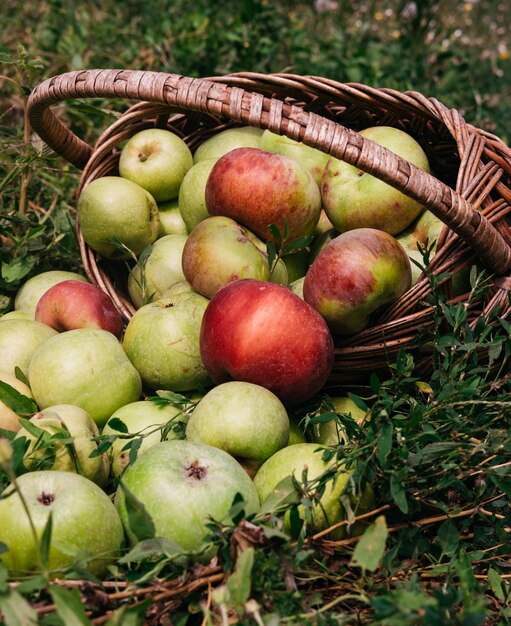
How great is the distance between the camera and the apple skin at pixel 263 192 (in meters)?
2.05

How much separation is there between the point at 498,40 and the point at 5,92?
4.93 meters

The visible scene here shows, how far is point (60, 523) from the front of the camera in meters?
1.25

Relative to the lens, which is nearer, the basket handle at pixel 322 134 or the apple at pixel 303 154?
the basket handle at pixel 322 134

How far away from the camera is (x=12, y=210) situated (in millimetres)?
2631

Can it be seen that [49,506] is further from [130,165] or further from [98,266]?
[130,165]

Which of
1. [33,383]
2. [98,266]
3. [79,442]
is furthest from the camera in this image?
[98,266]

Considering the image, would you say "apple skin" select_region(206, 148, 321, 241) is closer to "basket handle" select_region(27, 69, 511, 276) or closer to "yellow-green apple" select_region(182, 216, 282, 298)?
"yellow-green apple" select_region(182, 216, 282, 298)

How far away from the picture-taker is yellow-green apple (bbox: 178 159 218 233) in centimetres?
232

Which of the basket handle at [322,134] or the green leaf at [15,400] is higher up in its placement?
the basket handle at [322,134]

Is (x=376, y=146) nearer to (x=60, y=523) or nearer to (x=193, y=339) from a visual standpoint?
(x=193, y=339)

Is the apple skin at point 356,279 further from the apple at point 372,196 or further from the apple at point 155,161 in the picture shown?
the apple at point 155,161

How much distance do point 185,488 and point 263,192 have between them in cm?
102

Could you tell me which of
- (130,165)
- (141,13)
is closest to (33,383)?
(130,165)

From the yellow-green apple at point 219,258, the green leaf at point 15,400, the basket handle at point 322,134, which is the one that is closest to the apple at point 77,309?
the yellow-green apple at point 219,258
